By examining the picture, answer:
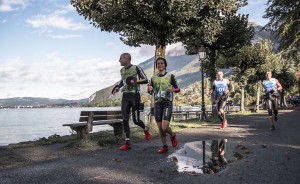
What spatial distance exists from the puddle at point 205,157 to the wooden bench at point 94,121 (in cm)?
329

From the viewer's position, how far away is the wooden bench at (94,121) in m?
11.1

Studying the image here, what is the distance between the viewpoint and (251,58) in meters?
40.8

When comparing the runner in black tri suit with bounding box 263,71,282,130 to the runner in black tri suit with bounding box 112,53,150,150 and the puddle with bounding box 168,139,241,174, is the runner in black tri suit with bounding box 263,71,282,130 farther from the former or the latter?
the runner in black tri suit with bounding box 112,53,150,150

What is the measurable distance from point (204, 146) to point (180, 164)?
263cm

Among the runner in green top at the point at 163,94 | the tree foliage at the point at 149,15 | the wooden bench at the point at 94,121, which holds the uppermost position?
the tree foliage at the point at 149,15

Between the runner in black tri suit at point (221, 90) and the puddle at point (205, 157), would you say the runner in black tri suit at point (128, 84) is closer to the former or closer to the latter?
the puddle at point (205, 157)

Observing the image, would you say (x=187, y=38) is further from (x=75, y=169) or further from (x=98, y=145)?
(x=75, y=169)

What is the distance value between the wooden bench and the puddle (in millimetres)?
3291

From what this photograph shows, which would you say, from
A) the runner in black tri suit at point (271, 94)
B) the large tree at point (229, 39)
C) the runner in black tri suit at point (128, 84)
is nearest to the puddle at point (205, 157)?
the runner in black tri suit at point (128, 84)

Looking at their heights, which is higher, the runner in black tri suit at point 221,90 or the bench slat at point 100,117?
the runner in black tri suit at point 221,90

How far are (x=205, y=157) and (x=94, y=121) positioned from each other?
579 cm

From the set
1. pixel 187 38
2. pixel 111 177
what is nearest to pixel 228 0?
pixel 187 38

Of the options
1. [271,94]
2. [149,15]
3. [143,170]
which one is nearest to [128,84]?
[143,170]

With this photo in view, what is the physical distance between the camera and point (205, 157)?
7.42 metres
